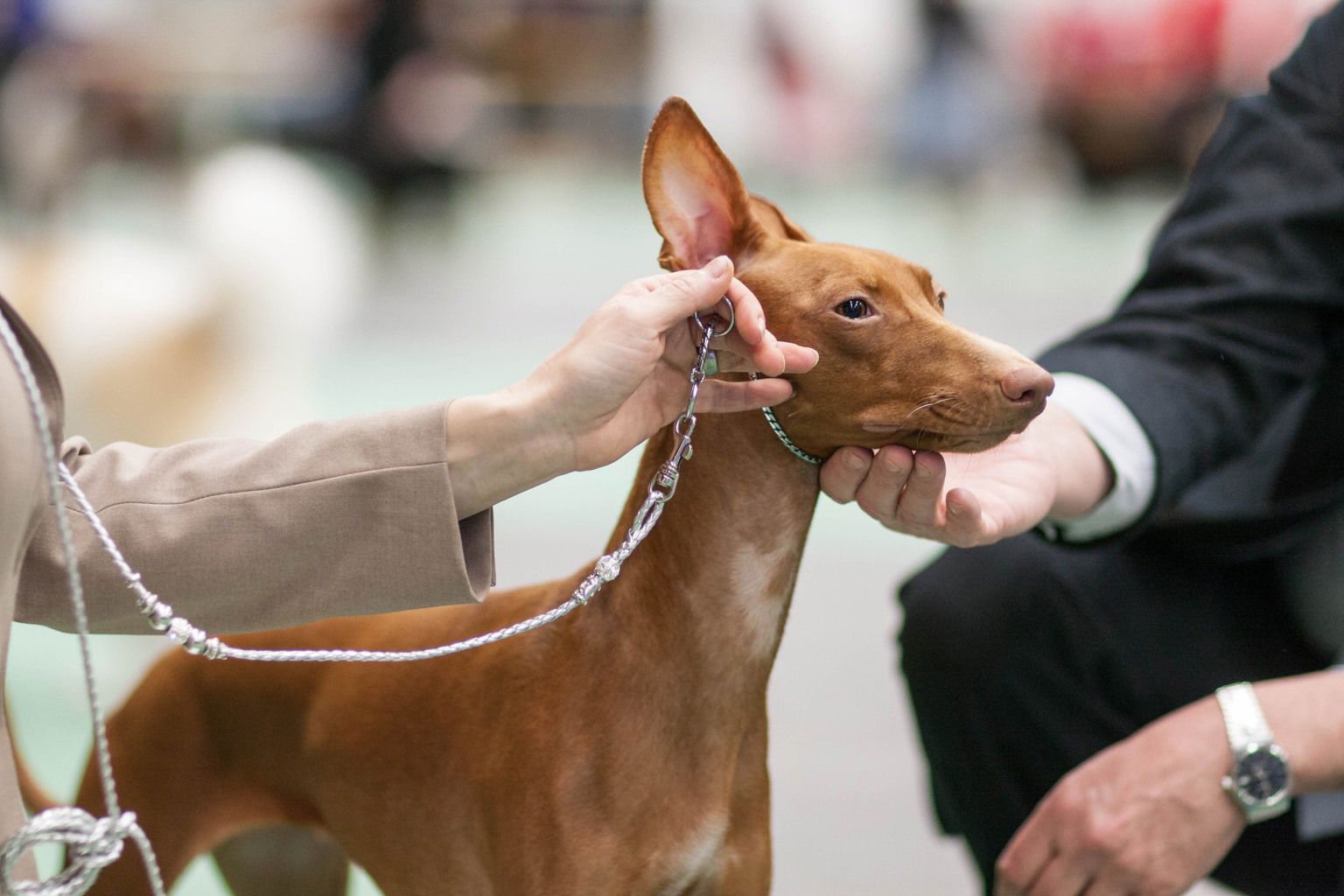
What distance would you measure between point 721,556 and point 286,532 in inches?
17.8

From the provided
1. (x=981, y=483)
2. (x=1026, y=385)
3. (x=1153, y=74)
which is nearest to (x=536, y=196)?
(x=1153, y=74)

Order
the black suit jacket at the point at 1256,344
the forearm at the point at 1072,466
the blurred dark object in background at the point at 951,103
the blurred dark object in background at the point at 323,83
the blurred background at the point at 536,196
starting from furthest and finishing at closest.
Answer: the blurred dark object in background at the point at 951,103, the blurred dark object in background at the point at 323,83, the blurred background at the point at 536,196, the black suit jacket at the point at 1256,344, the forearm at the point at 1072,466

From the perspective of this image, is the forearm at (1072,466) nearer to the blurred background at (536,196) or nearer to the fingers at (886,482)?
the fingers at (886,482)

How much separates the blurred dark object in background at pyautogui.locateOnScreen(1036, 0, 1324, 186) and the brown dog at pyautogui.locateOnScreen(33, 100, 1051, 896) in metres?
11.1

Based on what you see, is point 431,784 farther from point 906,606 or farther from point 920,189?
point 920,189

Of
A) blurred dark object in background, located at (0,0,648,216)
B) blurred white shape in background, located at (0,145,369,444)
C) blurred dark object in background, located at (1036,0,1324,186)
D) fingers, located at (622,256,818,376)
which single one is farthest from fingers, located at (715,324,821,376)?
blurred dark object in background, located at (1036,0,1324,186)

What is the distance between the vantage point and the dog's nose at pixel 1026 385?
1383mm

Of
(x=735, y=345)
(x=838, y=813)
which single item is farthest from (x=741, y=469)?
(x=838, y=813)

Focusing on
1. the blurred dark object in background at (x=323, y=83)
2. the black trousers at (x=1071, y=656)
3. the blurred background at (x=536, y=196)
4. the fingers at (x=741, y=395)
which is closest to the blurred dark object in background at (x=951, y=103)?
the blurred background at (x=536, y=196)

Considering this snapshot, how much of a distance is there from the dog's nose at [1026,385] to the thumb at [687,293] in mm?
282

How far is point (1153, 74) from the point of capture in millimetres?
12328

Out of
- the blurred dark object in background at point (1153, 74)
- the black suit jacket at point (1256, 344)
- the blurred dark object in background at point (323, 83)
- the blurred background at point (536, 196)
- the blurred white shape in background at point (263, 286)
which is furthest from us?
the blurred dark object in background at point (1153, 74)

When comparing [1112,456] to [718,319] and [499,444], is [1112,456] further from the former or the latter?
[499,444]

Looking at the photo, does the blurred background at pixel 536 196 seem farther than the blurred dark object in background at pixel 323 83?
No
